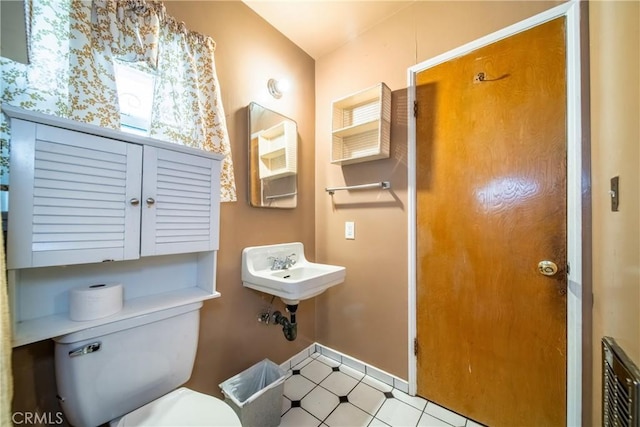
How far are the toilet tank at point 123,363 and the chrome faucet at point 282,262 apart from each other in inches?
23.3

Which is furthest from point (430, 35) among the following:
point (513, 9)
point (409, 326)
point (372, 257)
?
point (409, 326)

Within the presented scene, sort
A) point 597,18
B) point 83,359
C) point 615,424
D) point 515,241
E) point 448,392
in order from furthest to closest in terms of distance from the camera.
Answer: point 448,392, point 515,241, point 597,18, point 83,359, point 615,424

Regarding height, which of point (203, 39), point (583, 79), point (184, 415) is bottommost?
point (184, 415)

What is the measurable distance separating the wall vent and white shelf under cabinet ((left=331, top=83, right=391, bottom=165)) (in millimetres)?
1253

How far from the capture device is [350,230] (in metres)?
1.83

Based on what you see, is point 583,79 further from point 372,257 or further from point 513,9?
point 372,257

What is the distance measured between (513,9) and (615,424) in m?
1.71

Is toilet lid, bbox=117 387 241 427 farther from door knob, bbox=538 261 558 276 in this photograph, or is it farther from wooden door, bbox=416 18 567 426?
door knob, bbox=538 261 558 276

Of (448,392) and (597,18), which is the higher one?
(597,18)

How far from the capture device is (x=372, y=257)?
5.64 ft

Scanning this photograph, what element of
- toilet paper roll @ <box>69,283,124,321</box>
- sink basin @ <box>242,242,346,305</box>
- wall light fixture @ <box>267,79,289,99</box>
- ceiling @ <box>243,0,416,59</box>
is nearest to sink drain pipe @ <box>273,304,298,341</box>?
sink basin @ <box>242,242,346,305</box>

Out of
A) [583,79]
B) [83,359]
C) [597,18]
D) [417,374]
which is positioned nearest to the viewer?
A: [83,359]

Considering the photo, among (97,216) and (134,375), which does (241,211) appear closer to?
(97,216)

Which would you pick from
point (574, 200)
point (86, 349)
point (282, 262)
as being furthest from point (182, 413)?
point (574, 200)
